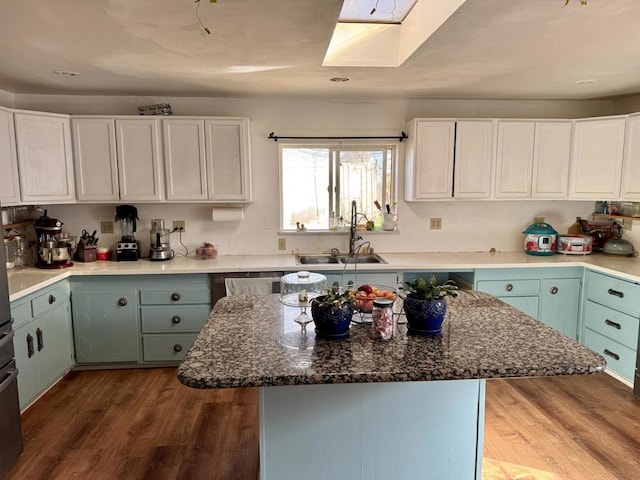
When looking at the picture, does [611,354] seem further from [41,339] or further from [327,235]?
[41,339]

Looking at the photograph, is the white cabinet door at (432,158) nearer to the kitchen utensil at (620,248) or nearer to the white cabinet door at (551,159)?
the white cabinet door at (551,159)

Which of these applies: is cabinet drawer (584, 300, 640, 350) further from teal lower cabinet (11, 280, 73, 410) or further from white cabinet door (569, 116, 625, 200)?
teal lower cabinet (11, 280, 73, 410)

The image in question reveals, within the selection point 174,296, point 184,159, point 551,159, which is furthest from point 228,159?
point 551,159

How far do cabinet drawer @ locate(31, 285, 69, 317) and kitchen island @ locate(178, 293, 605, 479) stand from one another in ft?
5.68

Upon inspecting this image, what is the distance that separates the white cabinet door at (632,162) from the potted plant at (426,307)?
2630 mm

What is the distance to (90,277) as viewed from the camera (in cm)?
331

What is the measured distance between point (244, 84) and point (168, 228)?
1468 mm

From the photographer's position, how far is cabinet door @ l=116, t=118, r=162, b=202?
3492 mm

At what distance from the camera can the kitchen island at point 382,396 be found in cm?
152

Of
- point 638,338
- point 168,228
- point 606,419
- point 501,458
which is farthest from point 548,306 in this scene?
point 168,228

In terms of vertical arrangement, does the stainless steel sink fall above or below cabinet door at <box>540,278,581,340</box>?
above

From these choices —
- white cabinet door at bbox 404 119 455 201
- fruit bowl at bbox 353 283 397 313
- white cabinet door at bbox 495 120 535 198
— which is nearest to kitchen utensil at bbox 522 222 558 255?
white cabinet door at bbox 495 120 535 198

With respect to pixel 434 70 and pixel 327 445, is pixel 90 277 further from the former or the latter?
pixel 434 70

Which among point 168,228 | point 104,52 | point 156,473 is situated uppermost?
point 104,52
